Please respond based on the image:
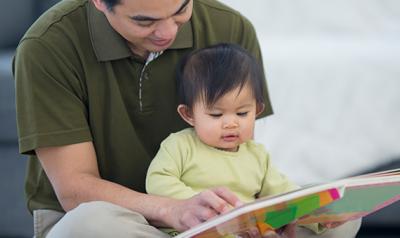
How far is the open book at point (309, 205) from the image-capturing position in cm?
114

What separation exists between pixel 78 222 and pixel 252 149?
40 centimetres

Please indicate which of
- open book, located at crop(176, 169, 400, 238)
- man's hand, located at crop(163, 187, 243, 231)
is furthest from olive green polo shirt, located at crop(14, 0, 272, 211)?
open book, located at crop(176, 169, 400, 238)

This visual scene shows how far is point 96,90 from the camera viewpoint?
1565mm

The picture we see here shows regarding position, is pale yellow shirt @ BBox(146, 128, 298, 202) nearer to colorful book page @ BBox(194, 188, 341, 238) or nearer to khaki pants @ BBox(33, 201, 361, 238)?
khaki pants @ BBox(33, 201, 361, 238)

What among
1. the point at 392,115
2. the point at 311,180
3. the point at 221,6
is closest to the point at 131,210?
the point at 221,6

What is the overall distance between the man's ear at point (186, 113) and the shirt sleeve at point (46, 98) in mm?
186

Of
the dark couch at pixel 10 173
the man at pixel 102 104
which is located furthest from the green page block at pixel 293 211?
the dark couch at pixel 10 173

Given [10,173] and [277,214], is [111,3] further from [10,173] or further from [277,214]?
[10,173]

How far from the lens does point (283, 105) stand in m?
2.34

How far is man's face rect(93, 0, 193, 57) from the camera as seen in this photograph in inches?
57.7

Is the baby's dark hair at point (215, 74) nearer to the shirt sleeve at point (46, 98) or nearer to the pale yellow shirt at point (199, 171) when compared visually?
the pale yellow shirt at point (199, 171)

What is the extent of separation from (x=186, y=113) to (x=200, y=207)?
317mm

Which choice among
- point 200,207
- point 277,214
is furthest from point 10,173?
point 277,214

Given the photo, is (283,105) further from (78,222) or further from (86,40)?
(78,222)
